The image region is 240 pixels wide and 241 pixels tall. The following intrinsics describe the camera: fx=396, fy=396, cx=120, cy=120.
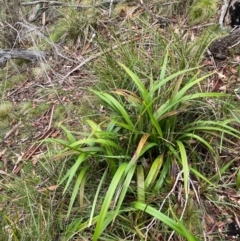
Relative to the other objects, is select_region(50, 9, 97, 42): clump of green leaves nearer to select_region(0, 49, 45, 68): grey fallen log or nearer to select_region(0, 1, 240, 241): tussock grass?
select_region(0, 49, 45, 68): grey fallen log

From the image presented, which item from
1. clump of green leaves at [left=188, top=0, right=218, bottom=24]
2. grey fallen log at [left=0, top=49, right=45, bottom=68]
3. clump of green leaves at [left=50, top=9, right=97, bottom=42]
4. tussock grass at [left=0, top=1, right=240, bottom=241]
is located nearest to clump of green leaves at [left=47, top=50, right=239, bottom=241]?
tussock grass at [left=0, top=1, right=240, bottom=241]

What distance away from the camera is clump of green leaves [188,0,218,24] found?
12.0ft

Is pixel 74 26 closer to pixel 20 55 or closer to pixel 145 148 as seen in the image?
pixel 20 55

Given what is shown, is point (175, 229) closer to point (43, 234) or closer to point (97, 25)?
point (43, 234)

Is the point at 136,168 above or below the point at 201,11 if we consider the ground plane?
below

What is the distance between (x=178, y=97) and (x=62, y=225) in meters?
1.07

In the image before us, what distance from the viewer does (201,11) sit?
371cm

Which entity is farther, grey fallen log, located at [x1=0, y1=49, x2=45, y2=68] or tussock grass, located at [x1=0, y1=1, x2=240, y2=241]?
grey fallen log, located at [x1=0, y1=49, x2=45, y2=68]

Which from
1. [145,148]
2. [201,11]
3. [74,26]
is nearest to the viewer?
[145,148]

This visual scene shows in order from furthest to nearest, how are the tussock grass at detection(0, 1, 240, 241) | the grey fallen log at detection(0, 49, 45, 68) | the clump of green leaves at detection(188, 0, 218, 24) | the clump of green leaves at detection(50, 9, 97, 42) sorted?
the grey fallen log at detection(0, 49, 45, 68), the clump of green leaves at detection(50, 9, 97, 42), the clump of green leaves at detection(188, 0, 218, 24), the tussock grass at detection(0, 1, 240, 241)

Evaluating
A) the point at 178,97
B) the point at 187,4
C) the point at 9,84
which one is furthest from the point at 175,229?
the point at 9,84

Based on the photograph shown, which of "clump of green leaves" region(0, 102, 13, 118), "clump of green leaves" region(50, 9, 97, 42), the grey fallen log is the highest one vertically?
"clump of green leaves" region(50, 9, 97, 42)

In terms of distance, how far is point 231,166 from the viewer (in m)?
2.55

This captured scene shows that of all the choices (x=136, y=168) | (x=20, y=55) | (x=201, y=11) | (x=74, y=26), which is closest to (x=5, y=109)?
(x=20, y=55)
